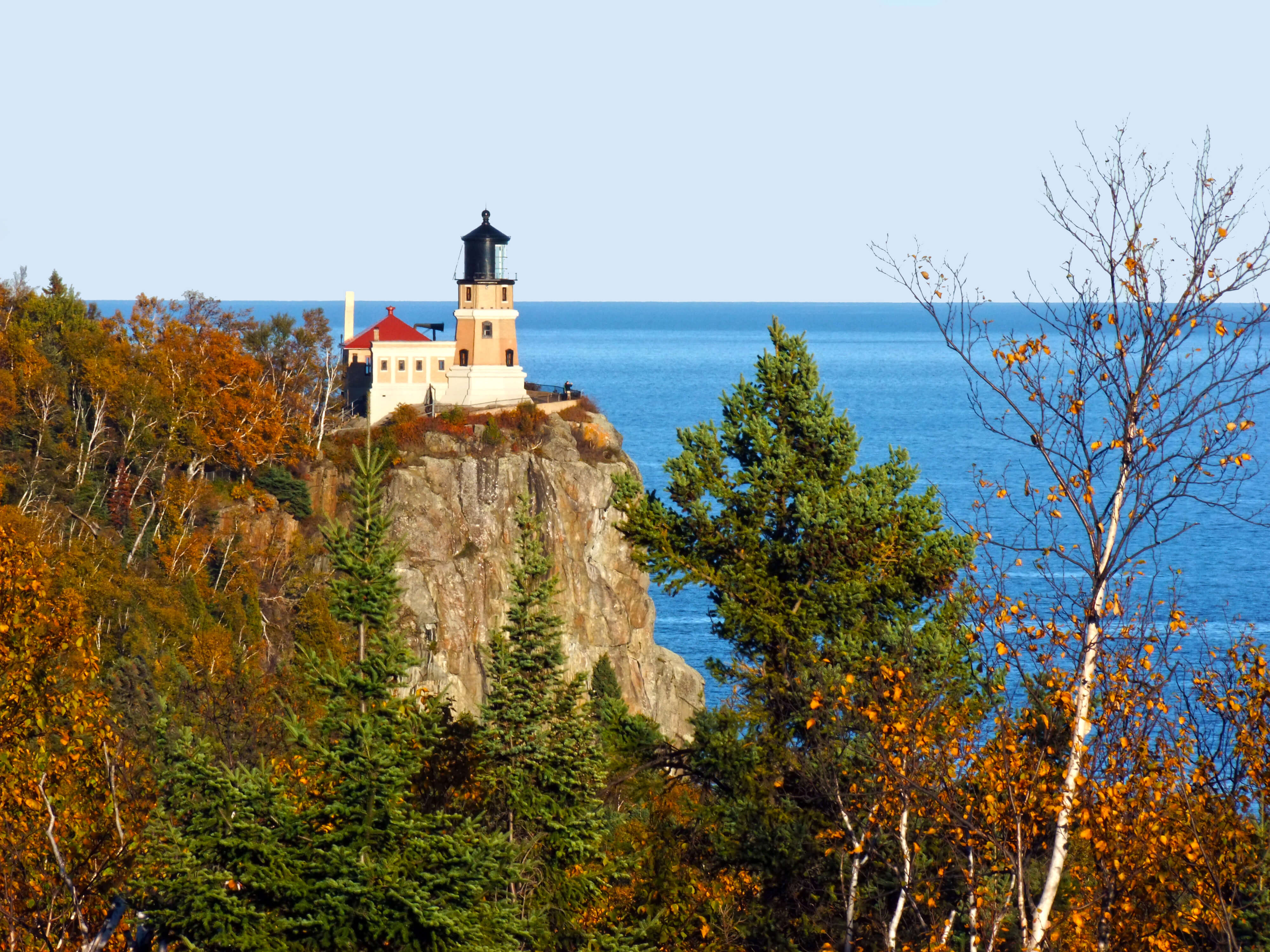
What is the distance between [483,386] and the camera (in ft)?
255

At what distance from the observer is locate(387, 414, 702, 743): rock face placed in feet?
215

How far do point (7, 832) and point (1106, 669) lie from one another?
42.5 feet

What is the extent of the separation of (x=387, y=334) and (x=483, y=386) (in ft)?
25.3

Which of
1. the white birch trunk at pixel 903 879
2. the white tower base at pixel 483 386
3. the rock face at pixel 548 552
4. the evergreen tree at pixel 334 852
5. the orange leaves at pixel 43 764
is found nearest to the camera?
the white birch trunk at pixel 903 879

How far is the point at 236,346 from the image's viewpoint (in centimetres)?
6769

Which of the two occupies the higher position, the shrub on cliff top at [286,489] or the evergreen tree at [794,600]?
the evergreen tree at [794,600]

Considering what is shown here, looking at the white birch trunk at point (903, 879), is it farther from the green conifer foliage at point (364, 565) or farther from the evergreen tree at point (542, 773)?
the green conifer foliage at point (364, 565)

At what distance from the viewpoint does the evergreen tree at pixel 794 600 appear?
60.8 feet

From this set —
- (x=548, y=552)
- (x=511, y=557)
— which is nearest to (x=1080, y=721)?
(x=548, y=552)

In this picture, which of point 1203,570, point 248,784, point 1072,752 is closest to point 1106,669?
point 1072,752

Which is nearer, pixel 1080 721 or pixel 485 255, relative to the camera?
pixel 1080 721

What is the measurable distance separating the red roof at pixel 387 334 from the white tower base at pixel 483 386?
4.12 meters

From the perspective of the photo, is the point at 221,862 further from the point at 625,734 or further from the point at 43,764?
the point at 625,734

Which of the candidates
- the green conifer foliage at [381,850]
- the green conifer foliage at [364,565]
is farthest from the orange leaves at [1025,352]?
Answer: the green conifer foliage at [364,565]
